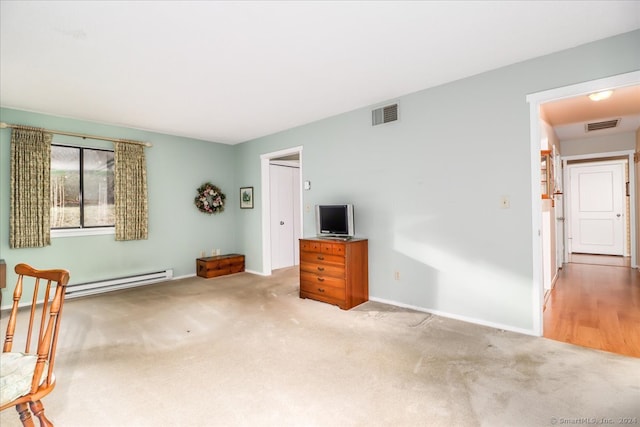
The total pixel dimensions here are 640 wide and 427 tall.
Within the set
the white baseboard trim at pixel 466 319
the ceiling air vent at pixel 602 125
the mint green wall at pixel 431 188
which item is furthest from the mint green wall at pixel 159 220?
the ceiling air vent at pixel 602 125

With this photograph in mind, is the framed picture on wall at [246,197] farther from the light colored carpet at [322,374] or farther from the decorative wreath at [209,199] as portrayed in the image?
the light colored carpet at [322,374]

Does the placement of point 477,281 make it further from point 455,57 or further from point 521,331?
point 455,57

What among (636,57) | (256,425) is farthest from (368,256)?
(636,57)

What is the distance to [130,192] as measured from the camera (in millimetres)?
4859

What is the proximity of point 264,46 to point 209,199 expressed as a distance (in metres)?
3.77

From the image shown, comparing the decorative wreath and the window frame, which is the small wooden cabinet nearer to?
the decorative wreath

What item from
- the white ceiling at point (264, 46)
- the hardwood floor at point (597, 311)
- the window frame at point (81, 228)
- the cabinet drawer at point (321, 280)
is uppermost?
the white ceiling at point (264, 46)

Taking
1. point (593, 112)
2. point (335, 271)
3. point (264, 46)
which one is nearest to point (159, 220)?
point (335, 271)

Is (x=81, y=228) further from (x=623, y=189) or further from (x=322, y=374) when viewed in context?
(x=623, y=189)

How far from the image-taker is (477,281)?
3.21 meters

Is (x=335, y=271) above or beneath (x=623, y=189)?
beneath

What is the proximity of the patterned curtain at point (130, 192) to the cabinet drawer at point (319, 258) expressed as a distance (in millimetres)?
2724

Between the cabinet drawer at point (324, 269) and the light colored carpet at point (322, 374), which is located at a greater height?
the cabinet drawer at point (324, 269)

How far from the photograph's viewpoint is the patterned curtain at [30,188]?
393cm
